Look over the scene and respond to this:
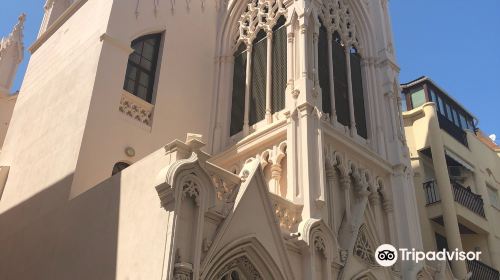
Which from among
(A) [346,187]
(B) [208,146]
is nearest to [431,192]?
(A) [346,187]

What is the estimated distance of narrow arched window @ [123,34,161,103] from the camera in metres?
14.0

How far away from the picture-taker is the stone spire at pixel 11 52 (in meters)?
22.1

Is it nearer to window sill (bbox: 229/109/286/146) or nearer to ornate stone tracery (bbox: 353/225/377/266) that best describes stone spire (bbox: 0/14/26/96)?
window sill (bbox: 229/109/286/146)

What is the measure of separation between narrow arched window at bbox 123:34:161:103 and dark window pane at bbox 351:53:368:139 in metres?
5.55

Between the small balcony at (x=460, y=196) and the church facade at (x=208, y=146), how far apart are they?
5.88 m

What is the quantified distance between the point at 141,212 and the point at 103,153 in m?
3.40

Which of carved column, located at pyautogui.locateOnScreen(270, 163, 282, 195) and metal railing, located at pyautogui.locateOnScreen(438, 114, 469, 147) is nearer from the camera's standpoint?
carved column, located at pyautogui.locateOnScreen(270, 163, 282, 195)

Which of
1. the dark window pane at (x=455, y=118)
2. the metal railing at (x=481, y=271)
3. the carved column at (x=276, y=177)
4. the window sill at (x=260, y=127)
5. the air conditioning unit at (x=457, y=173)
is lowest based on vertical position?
the carved column at (x=276, y=177)

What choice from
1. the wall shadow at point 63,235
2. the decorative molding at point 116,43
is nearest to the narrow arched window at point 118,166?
the wall shadow at point 63,235

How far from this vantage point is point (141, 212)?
9055 mm

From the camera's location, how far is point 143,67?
14539mm

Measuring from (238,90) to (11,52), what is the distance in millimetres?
12408

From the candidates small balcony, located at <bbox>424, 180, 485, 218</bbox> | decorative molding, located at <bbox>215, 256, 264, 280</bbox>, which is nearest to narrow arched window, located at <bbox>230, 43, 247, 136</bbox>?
decorative molding, located at <bbox>215, 256, 264, 280</bbox>

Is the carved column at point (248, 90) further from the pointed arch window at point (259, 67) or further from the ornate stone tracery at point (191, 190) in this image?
the ornate stone tracery at point (191, 190)
